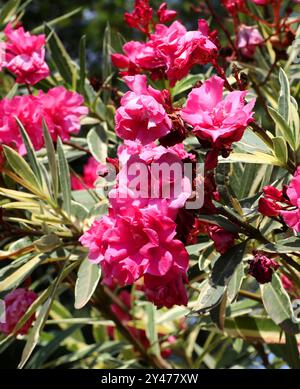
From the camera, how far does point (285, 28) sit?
151 centimetres

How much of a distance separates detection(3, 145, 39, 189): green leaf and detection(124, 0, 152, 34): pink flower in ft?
1.21

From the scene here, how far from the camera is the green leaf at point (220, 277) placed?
3.16ft

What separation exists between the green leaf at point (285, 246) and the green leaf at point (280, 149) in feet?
0.44

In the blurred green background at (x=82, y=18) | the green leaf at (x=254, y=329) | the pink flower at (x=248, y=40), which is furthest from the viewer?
the blurred green background at (x=82, y=18)

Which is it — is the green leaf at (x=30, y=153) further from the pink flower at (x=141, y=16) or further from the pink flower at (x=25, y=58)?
the pink flower at (x=141, y=16)

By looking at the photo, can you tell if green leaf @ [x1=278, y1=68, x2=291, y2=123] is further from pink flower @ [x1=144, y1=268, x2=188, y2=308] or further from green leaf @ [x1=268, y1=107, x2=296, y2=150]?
pink flower @ [x1=144, y1=268, x2=188, y2=308]

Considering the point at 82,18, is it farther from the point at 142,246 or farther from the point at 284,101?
the point at 142,246

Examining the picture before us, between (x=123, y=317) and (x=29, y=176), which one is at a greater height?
(x=29, y=176)

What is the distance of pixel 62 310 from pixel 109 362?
25cm

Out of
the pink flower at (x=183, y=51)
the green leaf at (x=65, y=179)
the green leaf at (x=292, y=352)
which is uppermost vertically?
the pink flower at (x=183, y=51)

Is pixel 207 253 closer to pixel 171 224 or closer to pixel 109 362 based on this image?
pixel 171 224

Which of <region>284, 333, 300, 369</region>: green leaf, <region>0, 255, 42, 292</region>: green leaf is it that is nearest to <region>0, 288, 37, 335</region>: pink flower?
<region>0, 255, 42, 292</region>: green leaf

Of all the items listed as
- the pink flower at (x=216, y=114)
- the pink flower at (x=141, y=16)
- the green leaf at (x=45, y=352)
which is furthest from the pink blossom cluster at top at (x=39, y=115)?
the green leaf at (x=45, y=352)
